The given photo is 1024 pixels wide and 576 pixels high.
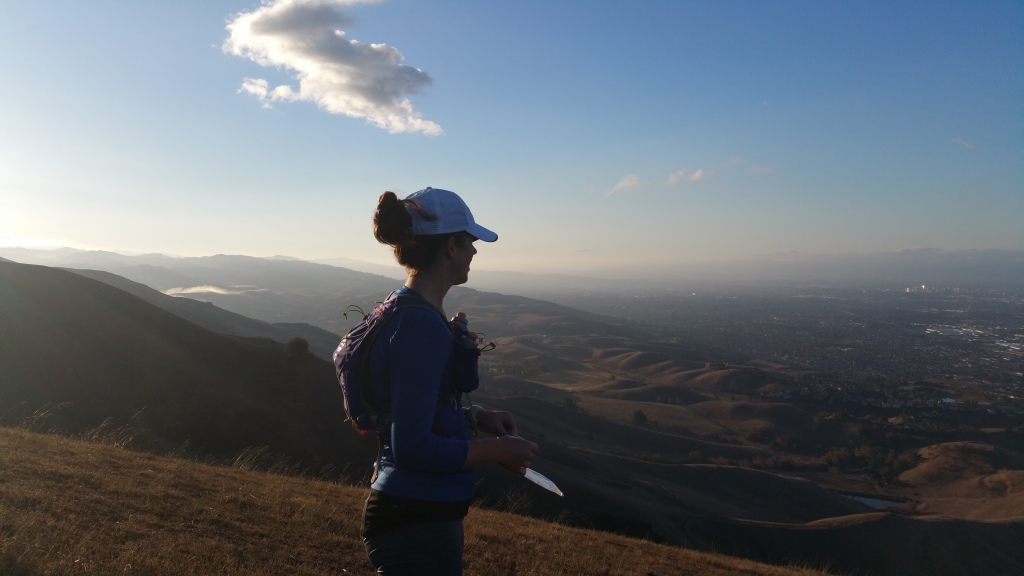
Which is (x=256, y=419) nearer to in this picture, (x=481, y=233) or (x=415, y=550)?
(x=415, y=550)

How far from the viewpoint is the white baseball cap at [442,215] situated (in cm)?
222

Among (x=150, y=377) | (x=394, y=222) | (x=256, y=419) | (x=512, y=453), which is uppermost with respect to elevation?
(x=394, y=222)

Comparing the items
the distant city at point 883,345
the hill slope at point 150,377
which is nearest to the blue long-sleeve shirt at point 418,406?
the hill slope at point 150,377

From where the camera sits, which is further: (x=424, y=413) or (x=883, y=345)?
(x=883, y=345)

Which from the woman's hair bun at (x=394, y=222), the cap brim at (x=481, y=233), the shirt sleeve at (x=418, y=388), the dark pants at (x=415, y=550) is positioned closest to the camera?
the shirt sleeve at (x=418, y=388)

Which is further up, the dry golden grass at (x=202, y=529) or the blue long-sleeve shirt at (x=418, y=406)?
the blue long-sleeve shirt at (x=418, y=406)

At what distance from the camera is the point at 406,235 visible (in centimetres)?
220

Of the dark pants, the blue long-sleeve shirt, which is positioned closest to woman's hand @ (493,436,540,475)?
the blue long-sleeve shirt

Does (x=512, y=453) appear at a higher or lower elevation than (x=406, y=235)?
lower

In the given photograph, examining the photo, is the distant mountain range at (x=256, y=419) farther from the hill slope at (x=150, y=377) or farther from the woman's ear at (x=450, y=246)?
the woman's ear at (x=450, y=246)

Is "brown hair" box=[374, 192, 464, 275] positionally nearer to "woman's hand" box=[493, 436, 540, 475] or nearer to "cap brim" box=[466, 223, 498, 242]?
"cap brim" box=[466, 223, 498, 242]

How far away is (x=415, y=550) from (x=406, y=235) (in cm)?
124

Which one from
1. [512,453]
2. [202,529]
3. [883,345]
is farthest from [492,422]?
[883,345]

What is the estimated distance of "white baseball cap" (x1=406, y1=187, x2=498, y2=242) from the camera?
7.29 ft
